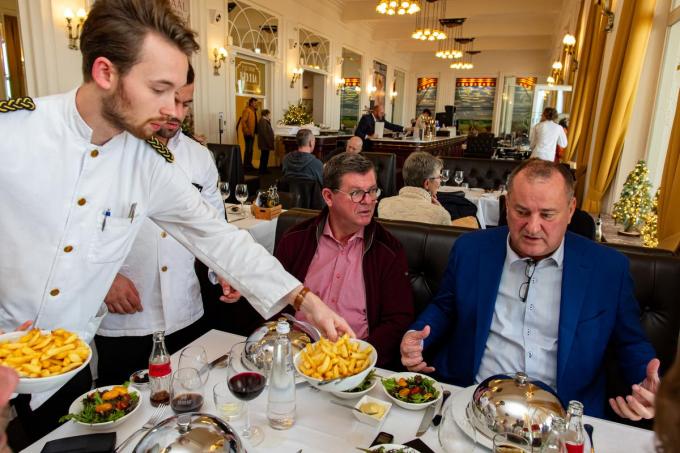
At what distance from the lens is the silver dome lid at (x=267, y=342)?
128 cm

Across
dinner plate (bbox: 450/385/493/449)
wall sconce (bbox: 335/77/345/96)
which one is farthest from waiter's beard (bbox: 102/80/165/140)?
wall sconce (bbox: 335/77/345/96)

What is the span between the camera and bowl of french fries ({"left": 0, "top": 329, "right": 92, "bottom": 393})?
0.98 m

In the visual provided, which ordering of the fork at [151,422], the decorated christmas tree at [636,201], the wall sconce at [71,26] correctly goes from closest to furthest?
1. the fork at [151,422]
2. the decorated christmas tree at [636,201]
3. the wall sconce at [71,26]

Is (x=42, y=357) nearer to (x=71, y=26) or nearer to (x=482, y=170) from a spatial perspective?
(x=482, y=170)

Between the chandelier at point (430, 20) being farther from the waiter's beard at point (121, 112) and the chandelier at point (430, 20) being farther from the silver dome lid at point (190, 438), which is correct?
the silver dome lid at point (190, 438)

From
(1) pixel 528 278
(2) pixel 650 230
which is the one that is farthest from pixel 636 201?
(1) pixel 528 278

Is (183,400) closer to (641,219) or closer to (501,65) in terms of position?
(641,219)

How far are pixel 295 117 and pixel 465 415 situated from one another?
35.5ft

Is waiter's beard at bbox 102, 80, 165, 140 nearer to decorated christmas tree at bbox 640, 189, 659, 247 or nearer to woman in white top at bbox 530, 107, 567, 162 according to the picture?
decorated christmas tree at bbox 640, 189, 659, 247

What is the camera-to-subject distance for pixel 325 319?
1404 millimetres

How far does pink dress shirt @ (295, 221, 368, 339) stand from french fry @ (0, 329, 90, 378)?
117 centimetres

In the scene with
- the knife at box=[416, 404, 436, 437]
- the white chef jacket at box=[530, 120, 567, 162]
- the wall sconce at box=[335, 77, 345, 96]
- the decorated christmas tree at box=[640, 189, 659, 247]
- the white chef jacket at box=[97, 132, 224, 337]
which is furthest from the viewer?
the wall sconce at box=[335, 77, 345, 96]

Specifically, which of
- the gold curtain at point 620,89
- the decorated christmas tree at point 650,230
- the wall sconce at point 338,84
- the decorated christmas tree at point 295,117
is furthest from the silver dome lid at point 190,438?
the wall sconce at point 338,84

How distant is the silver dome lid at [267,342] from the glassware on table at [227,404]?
0.28 ft
